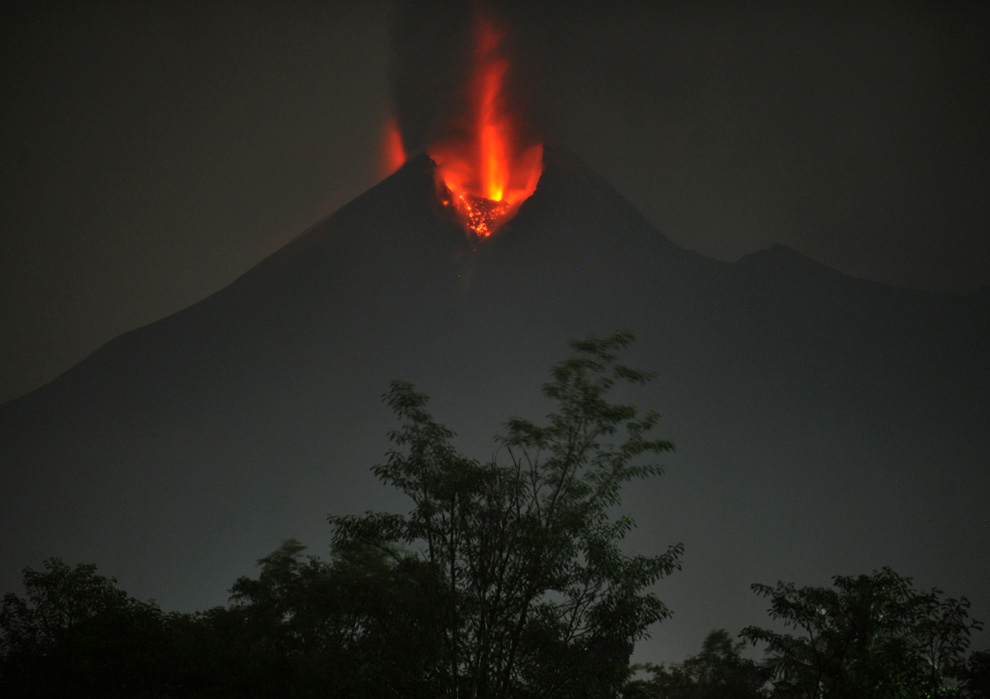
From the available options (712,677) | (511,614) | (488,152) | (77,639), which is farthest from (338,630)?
(488,152)

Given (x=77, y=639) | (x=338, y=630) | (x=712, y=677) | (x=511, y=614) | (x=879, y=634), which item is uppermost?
(x=712, y=677)

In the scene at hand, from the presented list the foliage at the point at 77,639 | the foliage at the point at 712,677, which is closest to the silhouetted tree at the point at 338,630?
the foliage at the point at 77,639

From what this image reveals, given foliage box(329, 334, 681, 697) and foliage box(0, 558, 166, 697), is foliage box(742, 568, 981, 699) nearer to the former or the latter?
foliage box(329, 334, 681, 697)

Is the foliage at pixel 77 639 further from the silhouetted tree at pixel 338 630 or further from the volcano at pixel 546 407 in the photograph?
the volcano at pixel 546 407

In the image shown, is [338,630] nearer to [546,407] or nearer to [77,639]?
[77,639]

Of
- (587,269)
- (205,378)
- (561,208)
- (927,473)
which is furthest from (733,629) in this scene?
(205,378)

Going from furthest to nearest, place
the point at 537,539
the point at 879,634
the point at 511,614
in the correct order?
the point at 879,634, the point at 537,539, the point at 511,614
